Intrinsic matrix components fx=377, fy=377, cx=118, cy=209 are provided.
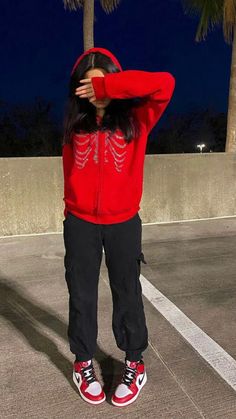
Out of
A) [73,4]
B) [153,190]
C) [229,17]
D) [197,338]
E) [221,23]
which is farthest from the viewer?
[221,23]

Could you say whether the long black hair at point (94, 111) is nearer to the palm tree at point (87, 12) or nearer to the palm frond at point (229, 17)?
the palm tree at point (87, 12)

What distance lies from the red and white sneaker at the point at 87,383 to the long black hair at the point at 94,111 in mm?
1238

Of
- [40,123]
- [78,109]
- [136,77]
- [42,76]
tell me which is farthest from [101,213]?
[42,76]

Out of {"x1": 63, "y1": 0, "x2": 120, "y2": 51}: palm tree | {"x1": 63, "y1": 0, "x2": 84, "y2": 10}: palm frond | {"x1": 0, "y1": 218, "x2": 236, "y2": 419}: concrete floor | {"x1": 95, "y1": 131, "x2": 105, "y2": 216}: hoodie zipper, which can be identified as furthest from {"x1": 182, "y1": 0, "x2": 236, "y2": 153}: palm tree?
{"x1": 95, "y1": 131, "x2": 105, "y2": 216}: hoodie zipper

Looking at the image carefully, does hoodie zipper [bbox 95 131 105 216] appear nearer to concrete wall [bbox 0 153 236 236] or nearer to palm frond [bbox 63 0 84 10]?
concrete wall [bbox 0 153 236 236]

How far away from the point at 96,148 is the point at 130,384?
1284 millimetres

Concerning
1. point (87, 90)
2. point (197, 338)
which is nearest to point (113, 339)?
point (197, 338)

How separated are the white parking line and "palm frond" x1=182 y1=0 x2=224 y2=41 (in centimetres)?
615

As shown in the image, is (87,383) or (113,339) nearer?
(87,383)

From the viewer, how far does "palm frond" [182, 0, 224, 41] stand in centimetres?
729

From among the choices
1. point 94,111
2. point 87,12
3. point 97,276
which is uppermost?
point 87,12

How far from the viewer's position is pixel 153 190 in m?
6.00

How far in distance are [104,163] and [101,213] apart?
0.24 meters

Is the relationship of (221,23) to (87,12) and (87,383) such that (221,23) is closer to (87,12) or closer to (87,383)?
(87,12)
